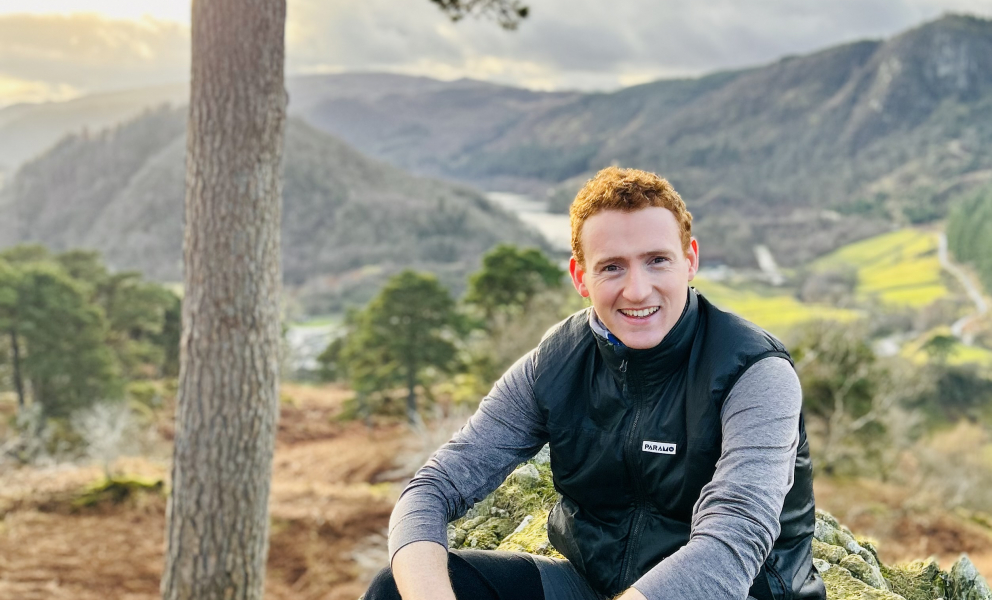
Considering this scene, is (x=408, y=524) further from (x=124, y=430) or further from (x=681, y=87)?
(x=681, y=87)

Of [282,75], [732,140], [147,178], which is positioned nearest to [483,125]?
[732,140]

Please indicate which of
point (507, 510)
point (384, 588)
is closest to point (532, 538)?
point (507, 510)

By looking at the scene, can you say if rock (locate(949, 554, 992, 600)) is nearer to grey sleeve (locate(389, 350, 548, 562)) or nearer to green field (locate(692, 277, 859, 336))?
grey sleeve (locate(389, 350, 548, 562))

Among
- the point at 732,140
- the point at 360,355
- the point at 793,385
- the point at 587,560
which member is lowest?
the point at 360,355

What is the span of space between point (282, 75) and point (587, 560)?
3.55 meters

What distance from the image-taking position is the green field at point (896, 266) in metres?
62.6

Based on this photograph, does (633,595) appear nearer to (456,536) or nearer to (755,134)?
(456,536)

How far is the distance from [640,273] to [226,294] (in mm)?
3087

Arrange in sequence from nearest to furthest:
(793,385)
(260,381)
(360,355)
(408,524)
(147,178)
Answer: (793,385)
(408,524)
(260,381)
(360,355)
(147,178)

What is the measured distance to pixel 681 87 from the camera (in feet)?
560

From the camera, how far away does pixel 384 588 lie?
188 cm

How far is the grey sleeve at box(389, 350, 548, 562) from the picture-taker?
6.63ft

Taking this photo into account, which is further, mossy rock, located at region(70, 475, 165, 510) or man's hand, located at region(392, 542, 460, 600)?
mossy rock, located at region(70, 475, 165, 510)

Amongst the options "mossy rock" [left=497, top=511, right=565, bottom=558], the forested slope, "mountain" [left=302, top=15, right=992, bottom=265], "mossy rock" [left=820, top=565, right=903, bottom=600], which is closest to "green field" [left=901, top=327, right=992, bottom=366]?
the forested slope
